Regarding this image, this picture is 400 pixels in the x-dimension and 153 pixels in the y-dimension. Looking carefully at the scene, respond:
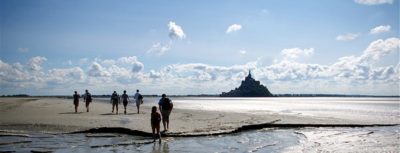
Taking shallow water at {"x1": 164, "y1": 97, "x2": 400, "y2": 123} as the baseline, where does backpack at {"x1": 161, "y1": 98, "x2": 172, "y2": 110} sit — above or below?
above

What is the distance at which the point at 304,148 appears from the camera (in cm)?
1531

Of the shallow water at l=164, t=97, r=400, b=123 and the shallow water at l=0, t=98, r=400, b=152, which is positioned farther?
the shallow water at l=164, t=97, r=400, b=123

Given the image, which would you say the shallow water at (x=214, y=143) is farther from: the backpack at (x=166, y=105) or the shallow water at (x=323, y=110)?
the shallow water at (x=323, y=110)

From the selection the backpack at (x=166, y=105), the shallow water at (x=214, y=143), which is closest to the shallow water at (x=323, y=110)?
the shallow water at (x=214, y=143)

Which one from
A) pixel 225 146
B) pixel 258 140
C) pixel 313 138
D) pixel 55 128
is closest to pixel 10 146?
pixel 55 128

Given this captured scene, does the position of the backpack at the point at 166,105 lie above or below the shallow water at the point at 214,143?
above

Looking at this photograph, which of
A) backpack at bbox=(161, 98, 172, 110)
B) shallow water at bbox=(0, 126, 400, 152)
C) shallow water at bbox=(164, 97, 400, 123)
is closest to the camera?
shallow water at bbox=(0, 126, 400, 152)

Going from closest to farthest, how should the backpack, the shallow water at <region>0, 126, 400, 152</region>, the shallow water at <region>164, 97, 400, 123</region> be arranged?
the shallow water at <region>0, 126, 400, 152</region> < the backpack < the shallow water at <region>164, 97, 400, 123</region>

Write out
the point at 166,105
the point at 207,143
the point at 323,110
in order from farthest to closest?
1. the point at 323,110
2. the point at 166,105
3. the point at 207,143

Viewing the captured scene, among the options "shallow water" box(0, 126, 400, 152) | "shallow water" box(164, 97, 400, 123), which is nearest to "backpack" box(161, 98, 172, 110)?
"shallow water" box(0, 126, 400, 152)

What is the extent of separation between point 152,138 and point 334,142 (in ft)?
26.3

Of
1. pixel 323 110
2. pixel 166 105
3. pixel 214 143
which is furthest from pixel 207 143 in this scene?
pixel 323 110

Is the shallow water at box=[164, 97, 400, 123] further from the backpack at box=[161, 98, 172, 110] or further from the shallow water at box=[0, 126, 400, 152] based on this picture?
the backpack at box=[161, 98, 172, 110]

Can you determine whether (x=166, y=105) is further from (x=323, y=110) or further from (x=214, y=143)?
(x=323, y=110)
